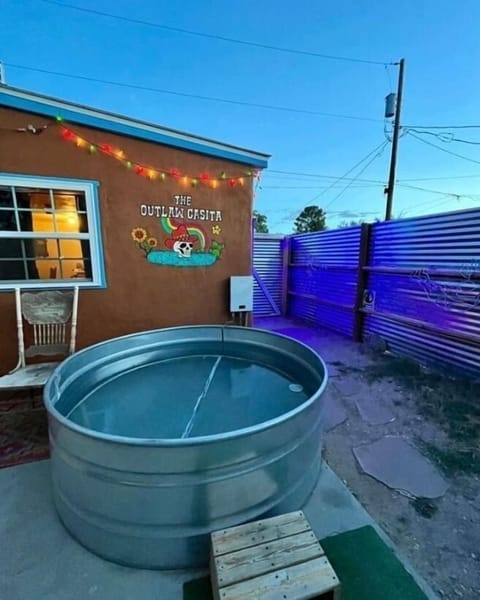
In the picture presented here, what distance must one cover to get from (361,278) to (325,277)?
110 centimetres

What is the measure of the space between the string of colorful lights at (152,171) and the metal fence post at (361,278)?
2.34 meters

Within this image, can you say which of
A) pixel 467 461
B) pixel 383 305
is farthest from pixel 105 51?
pixel 467 461

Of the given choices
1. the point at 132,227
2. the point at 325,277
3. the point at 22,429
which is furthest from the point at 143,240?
the point at 325,277

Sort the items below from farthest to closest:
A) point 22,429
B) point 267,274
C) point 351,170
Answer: point 351,170 < point 267,274 < point 22,429

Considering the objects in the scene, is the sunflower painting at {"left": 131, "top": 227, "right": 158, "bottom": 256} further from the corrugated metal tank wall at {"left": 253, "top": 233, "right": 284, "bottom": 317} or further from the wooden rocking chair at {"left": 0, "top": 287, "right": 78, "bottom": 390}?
the corrugated metal tank wall at {"left": 253, "top": 233, "right": 284, "bottom": 317}

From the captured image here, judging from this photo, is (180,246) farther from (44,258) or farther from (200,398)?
(200,398)

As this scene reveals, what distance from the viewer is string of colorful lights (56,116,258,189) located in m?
3.03

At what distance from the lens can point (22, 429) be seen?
255 centimetres

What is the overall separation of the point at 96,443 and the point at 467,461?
2.66m

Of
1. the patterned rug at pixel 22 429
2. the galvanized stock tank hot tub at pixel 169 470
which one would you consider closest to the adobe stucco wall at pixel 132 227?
the patterned rug at pixel 22 429

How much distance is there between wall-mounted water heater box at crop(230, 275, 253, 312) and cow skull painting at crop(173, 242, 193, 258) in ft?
2.19

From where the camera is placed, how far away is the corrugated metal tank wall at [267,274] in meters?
7.24

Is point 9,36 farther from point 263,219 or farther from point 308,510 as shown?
point 263,219

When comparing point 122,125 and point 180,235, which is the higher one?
point 122,125
